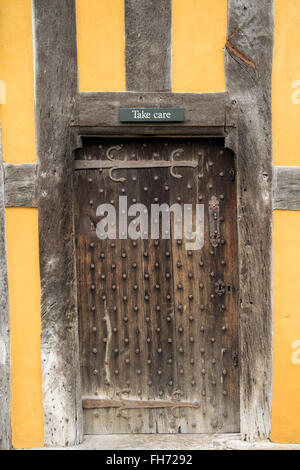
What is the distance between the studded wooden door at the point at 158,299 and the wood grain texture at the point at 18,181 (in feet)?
1.12

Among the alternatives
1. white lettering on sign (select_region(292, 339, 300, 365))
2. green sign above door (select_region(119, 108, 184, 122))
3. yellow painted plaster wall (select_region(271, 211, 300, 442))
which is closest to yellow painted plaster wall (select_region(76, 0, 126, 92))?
green sign above door (select_region(119, 108, 184, 122))

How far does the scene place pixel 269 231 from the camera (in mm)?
3270

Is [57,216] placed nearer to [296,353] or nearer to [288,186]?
[288,186]

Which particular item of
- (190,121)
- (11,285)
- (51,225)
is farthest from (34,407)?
(190,121)

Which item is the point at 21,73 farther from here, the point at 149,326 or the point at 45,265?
the point at 149,326

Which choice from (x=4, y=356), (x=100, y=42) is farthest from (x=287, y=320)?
(x=100, y=42)

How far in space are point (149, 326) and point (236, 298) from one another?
63cm

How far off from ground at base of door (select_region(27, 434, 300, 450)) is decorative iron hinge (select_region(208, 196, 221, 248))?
1331 mm

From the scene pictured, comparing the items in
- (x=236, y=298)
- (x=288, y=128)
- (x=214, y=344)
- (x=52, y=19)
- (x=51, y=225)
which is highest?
(x=52, y=19)

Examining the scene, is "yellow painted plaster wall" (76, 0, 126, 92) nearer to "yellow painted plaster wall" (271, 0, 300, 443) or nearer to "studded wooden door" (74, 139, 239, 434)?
"studded wooden door" (74, 139, 239, 434)

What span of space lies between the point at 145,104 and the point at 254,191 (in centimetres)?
91

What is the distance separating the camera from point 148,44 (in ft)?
10.6

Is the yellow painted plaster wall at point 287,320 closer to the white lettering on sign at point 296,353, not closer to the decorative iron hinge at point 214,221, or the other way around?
the white lettering on sign at point 296,353

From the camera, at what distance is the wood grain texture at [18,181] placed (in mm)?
3236
